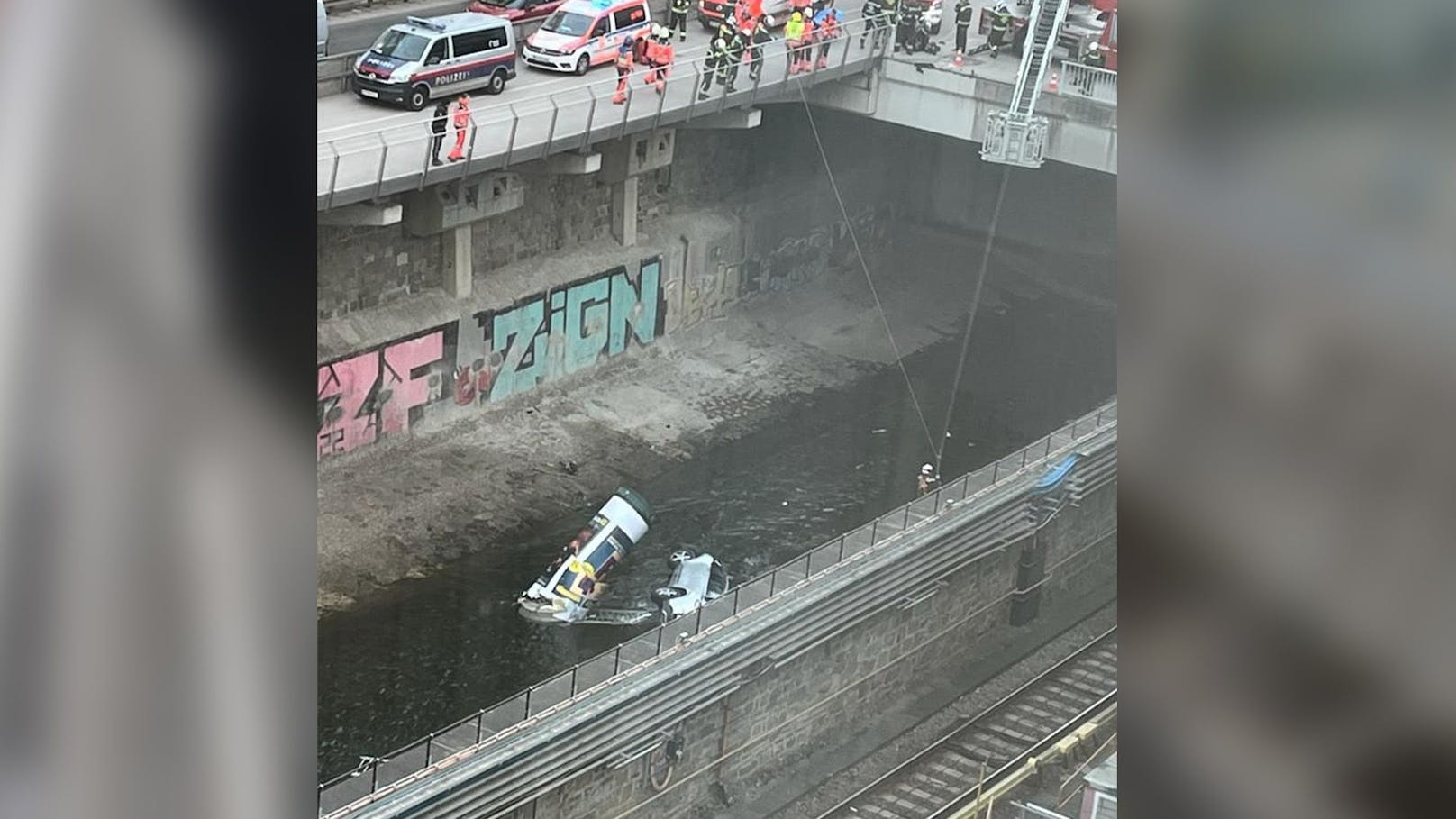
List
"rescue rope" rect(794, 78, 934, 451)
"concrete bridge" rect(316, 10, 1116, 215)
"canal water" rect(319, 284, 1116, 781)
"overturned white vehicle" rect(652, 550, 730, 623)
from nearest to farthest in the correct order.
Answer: "canal water" rect(319, 284, 1116, 781) → "overturned white vehicle" rect(652, 550, 730, 623) → "concrete bridge" rect(316, 10, 1116, 215) → "rescue rope" rect(794, 78, 934, 451)

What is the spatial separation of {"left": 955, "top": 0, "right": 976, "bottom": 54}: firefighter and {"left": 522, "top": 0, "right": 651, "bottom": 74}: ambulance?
4.71 ft

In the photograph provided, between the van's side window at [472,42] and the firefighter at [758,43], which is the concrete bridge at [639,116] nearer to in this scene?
the firefighter at [758,43]

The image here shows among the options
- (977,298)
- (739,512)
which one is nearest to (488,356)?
(739,512)

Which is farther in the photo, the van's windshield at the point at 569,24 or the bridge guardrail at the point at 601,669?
the van's windshield at the point at 569,24

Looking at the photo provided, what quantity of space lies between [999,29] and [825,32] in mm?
716

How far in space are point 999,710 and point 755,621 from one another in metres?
1.08

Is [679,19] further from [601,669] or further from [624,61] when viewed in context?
[601,669]

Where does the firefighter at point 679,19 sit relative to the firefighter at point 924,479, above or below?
above

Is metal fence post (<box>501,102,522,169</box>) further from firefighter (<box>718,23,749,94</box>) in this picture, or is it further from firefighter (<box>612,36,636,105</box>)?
firefighter (<box>718,23,749,94</box>)

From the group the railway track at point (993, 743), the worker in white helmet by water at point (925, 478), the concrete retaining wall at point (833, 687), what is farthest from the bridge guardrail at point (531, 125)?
the railway track at point (993, 743)

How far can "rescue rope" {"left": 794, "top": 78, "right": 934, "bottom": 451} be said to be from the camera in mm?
6875

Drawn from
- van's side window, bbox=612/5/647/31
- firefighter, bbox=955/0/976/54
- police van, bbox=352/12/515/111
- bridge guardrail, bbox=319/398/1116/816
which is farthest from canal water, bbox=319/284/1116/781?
van's side window, bbox=612/5/647/31

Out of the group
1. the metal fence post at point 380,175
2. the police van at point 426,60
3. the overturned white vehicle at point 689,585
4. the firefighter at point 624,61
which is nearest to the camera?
the overturned white vehicle at point 689,585

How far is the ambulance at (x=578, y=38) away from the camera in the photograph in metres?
6.40
